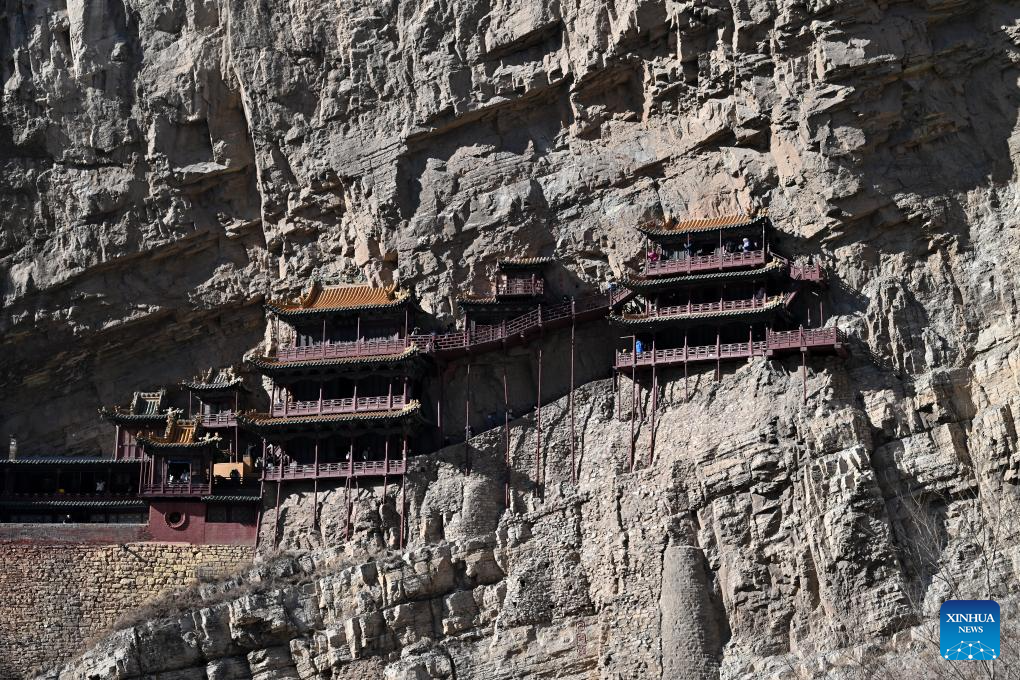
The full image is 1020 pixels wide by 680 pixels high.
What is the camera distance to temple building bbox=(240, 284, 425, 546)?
4856 cm

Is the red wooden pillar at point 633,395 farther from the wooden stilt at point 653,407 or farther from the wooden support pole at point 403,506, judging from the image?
the wooden support pole at point 403,506

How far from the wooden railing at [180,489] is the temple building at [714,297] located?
43.4 feet

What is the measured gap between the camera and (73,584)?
4647 centimetres

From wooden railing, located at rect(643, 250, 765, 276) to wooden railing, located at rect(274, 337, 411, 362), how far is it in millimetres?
8155

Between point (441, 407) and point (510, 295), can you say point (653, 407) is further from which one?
point (441, 407)

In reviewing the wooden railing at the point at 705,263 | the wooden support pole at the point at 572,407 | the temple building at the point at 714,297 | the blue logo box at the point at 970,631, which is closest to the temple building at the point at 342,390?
the wooden support pole at the point at 572,407

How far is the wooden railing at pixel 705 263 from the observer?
4825 cm

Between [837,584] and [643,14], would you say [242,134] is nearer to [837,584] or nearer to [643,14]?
[643,14]

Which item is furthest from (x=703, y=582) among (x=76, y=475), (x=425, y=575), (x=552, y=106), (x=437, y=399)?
(x=76, y=475)

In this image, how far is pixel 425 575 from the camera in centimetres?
4406

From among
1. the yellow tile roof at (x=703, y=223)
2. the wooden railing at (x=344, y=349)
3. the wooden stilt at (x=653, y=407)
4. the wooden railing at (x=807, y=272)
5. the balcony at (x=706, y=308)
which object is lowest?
the wooden stilt at (x=653, y=407)

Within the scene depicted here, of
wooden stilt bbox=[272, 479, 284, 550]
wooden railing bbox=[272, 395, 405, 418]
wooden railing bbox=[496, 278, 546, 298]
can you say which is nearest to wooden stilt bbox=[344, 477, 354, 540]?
wooden stilt bbox=[272, 479, 284, 550]

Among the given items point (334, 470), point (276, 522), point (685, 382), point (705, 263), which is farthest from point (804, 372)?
point (276, 522)

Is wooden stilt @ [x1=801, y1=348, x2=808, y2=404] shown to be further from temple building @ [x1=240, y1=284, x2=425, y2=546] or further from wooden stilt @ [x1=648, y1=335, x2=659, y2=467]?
temple building @ [x1=240, y1=284, x2=425, y2=546]
